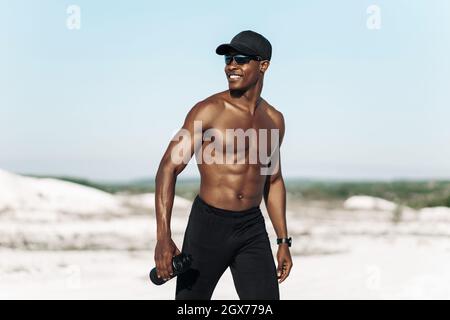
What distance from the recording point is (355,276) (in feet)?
39.7

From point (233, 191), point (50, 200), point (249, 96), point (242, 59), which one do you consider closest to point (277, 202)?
point (233, 191)

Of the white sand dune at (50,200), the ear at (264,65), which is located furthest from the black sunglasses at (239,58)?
the white sand dune at (50,200)

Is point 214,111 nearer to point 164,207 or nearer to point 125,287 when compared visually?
point 164,207

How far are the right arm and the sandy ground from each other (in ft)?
17.5

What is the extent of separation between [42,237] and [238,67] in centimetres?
1140

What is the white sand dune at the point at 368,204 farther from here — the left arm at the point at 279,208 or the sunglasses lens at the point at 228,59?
the sunglasses lens at the point at 228,59

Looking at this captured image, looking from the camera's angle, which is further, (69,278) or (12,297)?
(69,278)

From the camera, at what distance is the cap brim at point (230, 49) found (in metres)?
5.17

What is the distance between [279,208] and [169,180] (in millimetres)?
1263

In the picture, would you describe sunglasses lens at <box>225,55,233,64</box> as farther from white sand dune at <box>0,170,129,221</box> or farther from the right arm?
white sand dune at <box>0,170,129,221</box>

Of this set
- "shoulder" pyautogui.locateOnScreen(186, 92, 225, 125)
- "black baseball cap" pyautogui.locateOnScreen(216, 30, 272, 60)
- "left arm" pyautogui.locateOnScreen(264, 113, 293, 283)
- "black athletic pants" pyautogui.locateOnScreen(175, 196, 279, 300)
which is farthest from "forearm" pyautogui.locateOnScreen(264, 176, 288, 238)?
"black baseball cap" pyautogui.locateOnScreen(216, 30, 272, 60)

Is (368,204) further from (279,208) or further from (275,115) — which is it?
(275,115)

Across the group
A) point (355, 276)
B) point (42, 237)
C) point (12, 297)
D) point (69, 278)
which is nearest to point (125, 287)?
point (69, 278)
